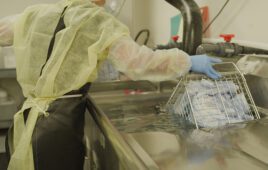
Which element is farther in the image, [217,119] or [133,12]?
[133,12]

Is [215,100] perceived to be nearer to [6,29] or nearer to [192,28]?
[192,28]

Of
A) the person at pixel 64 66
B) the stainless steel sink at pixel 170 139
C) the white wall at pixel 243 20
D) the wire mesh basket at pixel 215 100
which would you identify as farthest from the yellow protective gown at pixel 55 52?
the white wall at pixel 243 20

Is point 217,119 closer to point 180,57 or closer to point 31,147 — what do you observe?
point 180,57

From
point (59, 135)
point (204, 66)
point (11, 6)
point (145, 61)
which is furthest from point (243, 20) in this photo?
point (11, 6)

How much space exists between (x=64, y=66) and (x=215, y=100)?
0.50 meters

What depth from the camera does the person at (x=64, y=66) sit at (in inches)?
38.3

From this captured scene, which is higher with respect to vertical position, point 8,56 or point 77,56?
point 77,56

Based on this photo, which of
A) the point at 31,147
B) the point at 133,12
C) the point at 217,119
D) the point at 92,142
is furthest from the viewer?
the point at 133,12

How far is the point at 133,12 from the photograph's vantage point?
101 inches

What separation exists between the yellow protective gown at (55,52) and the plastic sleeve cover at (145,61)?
0.04 meters

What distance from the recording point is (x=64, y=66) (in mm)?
1038

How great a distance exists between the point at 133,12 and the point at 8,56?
1050 millimetres

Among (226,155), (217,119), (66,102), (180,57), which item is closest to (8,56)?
(66,102)

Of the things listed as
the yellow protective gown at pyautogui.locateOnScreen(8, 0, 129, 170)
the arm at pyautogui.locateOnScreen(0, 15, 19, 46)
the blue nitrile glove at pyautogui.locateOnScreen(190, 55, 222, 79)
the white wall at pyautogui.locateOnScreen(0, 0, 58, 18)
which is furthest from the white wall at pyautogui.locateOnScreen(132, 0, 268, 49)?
the white wall at pyautogui.locateOnScreen(0, 0, 58, 18)
